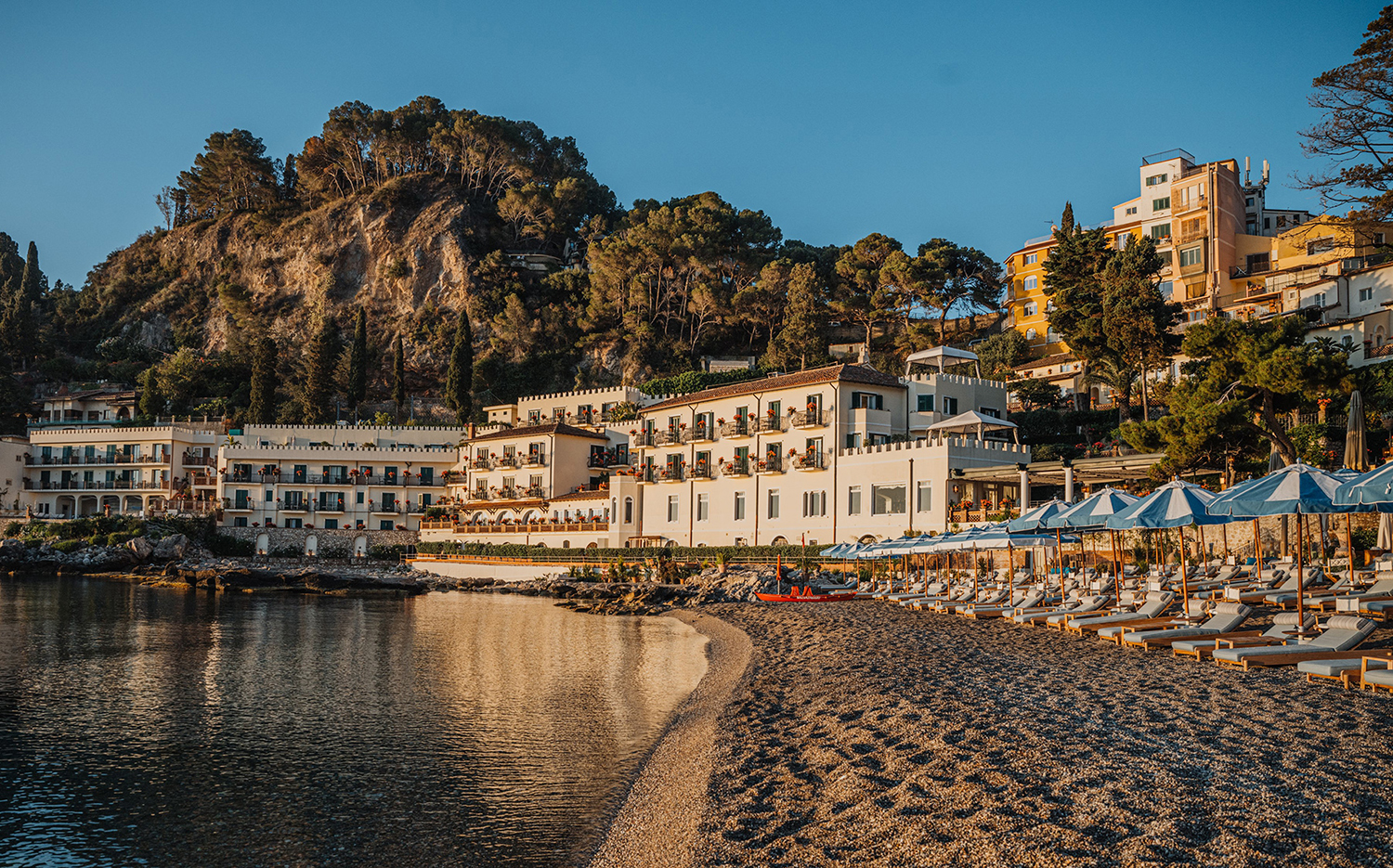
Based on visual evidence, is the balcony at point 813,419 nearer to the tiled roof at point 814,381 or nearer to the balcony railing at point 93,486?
the tiled roof at point 814,381

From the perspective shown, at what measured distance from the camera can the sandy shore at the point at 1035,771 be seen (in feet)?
23.4

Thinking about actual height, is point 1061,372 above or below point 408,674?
above

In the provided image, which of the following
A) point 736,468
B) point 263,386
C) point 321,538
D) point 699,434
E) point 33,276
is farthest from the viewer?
point 33,276


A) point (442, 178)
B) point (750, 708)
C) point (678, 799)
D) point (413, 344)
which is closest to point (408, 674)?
point (750, 708)

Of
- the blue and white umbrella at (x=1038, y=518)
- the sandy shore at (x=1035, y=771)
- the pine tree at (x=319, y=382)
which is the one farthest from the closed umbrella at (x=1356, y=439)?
the pine tree at (x=319, y=382)

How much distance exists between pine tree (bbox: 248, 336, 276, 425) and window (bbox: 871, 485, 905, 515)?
187ft

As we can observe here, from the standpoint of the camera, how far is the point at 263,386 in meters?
81.3

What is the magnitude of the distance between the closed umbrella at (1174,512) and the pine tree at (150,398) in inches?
3173

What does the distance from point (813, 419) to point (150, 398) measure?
61583 millimetres

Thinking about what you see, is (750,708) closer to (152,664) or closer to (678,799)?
(678,799)

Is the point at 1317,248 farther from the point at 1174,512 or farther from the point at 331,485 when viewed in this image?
the point at 331,485

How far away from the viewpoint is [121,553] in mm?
61531

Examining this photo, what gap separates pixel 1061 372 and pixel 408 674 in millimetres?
49660

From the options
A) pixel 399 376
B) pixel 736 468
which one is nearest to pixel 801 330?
pixel 736 468
